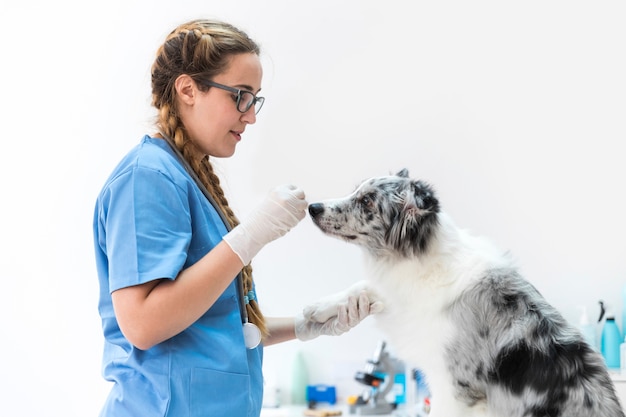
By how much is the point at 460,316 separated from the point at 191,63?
106cm

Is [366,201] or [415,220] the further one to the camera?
[366,201]

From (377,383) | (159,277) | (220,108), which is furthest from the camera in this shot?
(377,383)

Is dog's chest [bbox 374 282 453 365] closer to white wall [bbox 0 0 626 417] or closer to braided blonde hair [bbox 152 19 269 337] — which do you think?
braided blonde hair [bbox 152 19 269 337]

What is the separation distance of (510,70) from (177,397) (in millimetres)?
2715

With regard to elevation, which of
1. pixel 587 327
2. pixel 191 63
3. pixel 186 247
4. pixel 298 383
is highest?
pixel 191 63

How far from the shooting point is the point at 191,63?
1769mm

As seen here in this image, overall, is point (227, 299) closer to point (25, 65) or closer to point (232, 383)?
point (232, 383)

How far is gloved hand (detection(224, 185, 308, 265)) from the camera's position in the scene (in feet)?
5.13

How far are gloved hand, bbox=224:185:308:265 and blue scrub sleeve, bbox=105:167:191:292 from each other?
131 mm

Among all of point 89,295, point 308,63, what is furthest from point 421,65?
point 89,295

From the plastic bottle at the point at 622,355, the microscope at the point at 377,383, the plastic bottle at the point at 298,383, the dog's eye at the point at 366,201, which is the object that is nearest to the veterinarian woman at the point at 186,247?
the dog's eye at the point at 366,201

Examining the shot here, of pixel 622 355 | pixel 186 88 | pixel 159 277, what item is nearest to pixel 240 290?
pixel 159 277

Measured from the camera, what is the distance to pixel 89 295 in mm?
3766

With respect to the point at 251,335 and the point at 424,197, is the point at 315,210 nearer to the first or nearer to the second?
the point at 424,197
